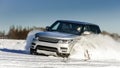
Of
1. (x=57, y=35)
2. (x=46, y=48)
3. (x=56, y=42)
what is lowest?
(x=46, y=48)

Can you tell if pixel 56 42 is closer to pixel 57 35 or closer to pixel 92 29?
pixel 57 35

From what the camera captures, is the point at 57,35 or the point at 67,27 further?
the point at 67,27

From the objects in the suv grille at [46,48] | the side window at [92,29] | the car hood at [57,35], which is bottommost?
the suv grille at [46,48]

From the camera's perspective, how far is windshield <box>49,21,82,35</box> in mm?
16675

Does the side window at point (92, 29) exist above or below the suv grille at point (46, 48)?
above

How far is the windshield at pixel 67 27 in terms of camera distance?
16675 mm

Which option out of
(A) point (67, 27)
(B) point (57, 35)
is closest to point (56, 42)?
(B) point (57, 35)

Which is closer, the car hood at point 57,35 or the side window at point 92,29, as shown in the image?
the car hood at point 57,35

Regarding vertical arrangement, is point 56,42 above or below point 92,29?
below

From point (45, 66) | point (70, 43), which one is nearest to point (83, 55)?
point (70, 43)

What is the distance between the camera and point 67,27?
17.1 meters

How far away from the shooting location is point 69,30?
16.8 m

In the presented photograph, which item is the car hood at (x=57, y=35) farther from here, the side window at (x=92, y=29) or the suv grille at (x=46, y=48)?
the side window at (x=92, y=29)


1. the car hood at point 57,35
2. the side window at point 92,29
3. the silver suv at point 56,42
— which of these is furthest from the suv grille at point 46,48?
the side window at point 92,29
